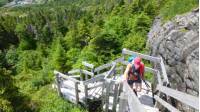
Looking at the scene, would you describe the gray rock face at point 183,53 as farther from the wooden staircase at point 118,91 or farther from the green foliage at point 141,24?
the green foliage at point 141,24

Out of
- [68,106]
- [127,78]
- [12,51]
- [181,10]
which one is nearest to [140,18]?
[181,10]

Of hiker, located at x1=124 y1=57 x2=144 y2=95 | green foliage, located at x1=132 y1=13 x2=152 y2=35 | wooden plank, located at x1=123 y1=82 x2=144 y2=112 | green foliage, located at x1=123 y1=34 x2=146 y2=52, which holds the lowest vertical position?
green foliage, located at x1=123 y1=34 x2=146 y2=52

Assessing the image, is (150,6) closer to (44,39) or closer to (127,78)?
(127,78)

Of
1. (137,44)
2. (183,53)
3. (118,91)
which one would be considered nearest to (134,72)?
(118,91)

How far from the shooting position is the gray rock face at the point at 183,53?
8.87m

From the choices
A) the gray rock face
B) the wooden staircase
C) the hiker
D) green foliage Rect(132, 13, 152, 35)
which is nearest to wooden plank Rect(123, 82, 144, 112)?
the wooden staircase

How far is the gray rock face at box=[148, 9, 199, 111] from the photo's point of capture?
8873mm

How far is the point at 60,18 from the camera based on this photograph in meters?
106

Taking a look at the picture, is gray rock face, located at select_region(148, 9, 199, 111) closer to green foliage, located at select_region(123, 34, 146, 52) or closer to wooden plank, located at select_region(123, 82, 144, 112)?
wooden plank, located at select_region(123, 82, 144, 112)

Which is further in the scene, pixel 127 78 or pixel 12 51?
pixel 12 51

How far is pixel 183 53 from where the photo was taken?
1019 centimetres

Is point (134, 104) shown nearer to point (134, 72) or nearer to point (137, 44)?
point (134, 72)

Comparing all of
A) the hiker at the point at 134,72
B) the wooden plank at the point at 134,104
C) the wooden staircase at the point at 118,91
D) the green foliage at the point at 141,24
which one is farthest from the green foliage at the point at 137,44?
the wooden plank at the point at 134,104

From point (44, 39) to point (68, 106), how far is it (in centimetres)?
7536
